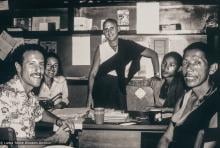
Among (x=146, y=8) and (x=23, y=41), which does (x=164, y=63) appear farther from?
(x=23, y=41)

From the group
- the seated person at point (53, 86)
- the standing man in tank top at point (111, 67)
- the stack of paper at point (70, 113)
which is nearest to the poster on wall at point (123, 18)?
the standing man in tank top at point (111, 67)

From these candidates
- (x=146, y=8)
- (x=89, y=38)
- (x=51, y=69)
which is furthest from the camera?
(x=89, y=38)

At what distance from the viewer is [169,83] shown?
333cm

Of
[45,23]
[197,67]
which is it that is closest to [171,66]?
[197,67]

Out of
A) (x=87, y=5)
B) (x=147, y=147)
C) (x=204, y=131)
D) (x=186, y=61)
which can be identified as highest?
(x=87, y=5)

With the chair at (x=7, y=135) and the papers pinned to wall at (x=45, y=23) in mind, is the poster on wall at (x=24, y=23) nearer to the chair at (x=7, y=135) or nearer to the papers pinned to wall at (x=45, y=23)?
the papers pinned to wall at (x=45, y=23)

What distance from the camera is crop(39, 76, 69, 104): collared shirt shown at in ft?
11.2

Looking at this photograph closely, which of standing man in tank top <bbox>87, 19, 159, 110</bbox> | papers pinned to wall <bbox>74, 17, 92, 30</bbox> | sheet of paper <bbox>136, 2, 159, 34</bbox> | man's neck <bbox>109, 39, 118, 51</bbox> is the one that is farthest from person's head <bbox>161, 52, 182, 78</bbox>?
papers pinned to wall <bbox>74, 17, 92, 30</bbox>

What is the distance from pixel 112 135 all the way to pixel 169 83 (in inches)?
42.1

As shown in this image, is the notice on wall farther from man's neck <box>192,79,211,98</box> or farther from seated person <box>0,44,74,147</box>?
man's neck <box>192,79,211,98</box>

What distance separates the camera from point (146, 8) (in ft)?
10.9

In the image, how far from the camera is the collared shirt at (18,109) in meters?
2.64

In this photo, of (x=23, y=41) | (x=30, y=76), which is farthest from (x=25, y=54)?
(x=23, y=41)

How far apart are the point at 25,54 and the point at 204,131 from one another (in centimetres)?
144
